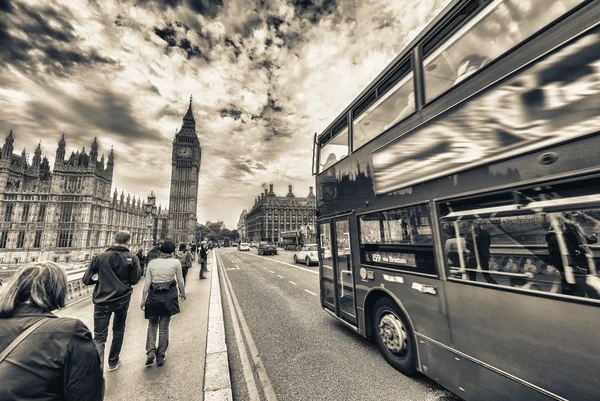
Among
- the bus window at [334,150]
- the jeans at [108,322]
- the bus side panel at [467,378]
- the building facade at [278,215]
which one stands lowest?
the bus side panel at [467,378]

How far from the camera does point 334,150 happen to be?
19.2 feet

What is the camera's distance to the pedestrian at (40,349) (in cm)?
121

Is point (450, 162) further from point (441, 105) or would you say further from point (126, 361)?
point (126, 361)

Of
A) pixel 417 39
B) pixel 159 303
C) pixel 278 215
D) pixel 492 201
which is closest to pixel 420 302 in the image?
pixel 492 201

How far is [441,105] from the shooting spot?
3193 mm

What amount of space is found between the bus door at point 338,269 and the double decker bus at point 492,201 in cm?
75

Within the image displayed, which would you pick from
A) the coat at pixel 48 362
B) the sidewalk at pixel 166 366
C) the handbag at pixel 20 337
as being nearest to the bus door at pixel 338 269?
the sidewalk at pixel 166 366

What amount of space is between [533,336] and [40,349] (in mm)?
3749

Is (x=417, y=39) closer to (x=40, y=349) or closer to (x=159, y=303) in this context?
(x=40, y=349)

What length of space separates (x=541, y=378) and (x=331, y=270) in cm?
393

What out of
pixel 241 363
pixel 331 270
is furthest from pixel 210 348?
pixel 331 270

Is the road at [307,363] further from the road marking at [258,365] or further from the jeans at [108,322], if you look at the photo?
the jeans at [108,322]

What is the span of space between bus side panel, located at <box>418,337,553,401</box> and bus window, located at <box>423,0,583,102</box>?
3.37 metres

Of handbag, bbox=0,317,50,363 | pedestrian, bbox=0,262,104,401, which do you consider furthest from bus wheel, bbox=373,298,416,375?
handbag, bbox=0,317,50,363
